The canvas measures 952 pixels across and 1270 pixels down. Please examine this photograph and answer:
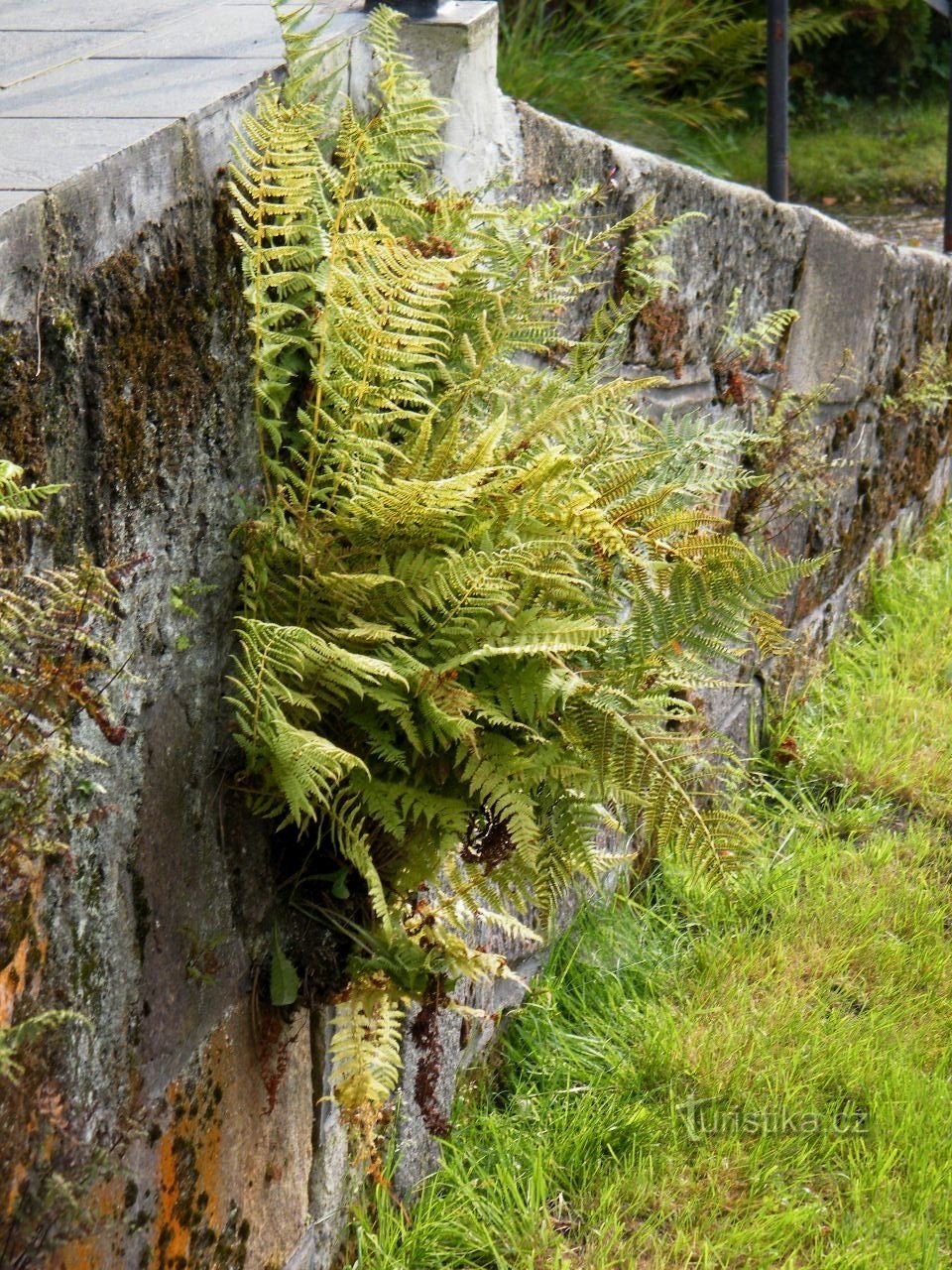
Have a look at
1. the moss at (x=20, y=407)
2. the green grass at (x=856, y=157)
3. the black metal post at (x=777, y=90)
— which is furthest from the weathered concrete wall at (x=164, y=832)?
the green grass at (x=856, y=157)

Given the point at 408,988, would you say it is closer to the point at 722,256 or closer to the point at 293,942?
the point at 293,942

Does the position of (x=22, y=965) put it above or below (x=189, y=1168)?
above

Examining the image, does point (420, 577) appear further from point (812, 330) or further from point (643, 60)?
point (643, 60)

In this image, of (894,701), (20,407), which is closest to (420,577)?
(20,407)

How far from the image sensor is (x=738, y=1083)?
2832 millimetres

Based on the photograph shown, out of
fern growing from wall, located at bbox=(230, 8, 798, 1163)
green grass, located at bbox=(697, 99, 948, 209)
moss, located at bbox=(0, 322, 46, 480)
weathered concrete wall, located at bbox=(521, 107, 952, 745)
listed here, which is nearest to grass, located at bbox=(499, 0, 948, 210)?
green grass, located at bbox=(697, 99, 948, 209)

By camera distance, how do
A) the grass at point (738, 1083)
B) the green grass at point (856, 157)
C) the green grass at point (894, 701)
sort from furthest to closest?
the green grass at point (856, 157)
the green grass at point (894, 701)
the grass at point (738, 1083)

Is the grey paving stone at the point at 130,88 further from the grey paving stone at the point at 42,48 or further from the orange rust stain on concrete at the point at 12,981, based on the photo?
the orange rust stain on concrete at the point at 12,981

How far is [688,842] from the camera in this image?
7.11 ft

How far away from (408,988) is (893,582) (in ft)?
11.0

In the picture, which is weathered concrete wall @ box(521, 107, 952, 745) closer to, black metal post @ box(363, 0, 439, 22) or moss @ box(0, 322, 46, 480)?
black metal post @ box(363, 0, 439, 22)

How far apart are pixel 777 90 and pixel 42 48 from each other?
312 cm

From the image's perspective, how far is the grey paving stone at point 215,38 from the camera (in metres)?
2.34

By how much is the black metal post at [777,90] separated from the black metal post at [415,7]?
2.59 meters
